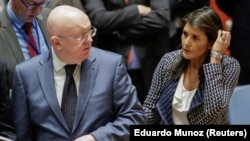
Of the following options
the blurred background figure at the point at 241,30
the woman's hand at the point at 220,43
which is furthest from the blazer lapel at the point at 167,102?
the blurred background figure at the point at 241,30

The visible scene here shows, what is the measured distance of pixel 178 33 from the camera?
14.6 feet

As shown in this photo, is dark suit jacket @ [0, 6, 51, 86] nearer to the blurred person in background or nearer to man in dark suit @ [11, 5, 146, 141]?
man in dark suit @ [11, 5, 146, 141]

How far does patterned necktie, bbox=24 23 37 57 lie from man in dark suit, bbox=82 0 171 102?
34.3 inches

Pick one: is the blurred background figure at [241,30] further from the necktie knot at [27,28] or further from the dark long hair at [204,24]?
the necktie knot at [27,28]

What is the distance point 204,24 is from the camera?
3.09m

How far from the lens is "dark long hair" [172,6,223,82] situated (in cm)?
308

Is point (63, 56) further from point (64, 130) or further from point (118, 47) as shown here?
point (118, 47)

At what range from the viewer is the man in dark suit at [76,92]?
97.5 inches

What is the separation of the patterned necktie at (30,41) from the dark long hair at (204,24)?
2.46ft

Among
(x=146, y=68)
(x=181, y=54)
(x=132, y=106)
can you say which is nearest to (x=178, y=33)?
(x=146, y=68)

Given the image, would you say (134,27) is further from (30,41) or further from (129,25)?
(30,41)

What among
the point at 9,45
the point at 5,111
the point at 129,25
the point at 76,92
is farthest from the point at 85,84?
the point at 129,25

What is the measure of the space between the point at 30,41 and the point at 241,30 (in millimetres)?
1786

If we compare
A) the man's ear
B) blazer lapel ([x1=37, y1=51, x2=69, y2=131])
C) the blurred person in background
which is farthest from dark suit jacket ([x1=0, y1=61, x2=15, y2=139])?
the blurred person in background
